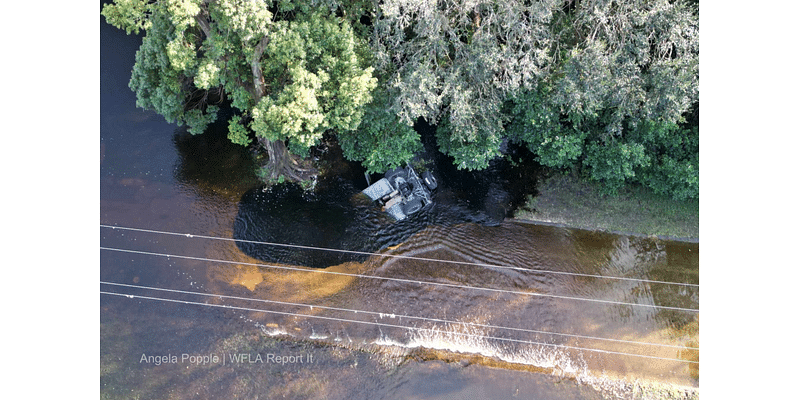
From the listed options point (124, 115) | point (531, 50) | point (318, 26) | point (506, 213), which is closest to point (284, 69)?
point (318, 26)

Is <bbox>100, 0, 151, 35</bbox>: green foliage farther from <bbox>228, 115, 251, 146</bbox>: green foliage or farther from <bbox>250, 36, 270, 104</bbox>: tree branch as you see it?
<bbox>228, 115, 251, 146</bbox>: green foliage

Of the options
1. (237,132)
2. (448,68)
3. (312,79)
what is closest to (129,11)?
(237,132)

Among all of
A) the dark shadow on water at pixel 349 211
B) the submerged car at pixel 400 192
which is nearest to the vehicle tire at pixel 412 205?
the submerged car at pixel 400 192

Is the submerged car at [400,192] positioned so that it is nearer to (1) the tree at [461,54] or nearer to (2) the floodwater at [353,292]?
(2) the floodwater at [353,292]

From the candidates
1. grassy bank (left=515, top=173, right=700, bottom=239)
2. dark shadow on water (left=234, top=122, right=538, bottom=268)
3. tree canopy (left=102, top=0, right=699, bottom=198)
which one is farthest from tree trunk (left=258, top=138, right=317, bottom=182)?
grassy bank (left=515, top=173, right=700, bottom=239)

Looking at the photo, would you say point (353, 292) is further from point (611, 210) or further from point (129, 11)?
point (129, 11)
